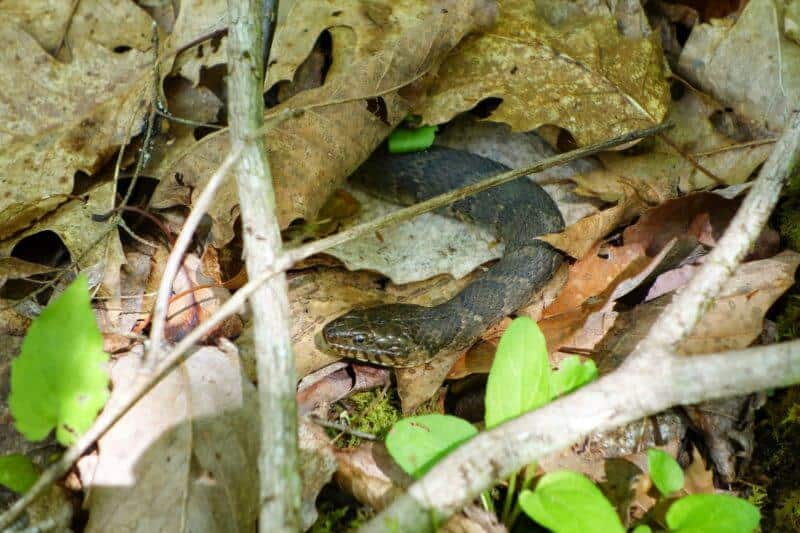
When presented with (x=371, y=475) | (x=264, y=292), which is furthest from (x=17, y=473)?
(x=371, y=475)

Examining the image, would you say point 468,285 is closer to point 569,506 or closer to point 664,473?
point 664,473

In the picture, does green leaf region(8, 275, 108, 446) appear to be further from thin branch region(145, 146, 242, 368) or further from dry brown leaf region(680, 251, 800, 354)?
dry brown leaf region(680, 251, 800, 354)

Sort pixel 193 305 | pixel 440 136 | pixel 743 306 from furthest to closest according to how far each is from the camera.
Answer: pixel 440 136, pixel 193 305, pixel 743 306

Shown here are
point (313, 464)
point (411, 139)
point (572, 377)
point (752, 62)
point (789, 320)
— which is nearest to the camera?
point (572, 377)

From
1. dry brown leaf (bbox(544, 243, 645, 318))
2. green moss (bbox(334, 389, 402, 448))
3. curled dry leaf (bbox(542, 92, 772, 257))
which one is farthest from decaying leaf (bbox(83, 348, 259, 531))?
curled dry leaf (bbox(542, 92, 772, 257))

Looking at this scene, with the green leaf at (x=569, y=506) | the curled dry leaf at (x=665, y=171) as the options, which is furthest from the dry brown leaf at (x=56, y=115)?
the green leaf at (x=569, y=506)

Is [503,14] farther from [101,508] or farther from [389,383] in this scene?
[101,508]

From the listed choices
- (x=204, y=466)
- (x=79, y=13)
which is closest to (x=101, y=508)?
(x=204, y=466)
